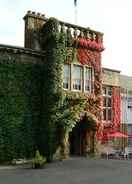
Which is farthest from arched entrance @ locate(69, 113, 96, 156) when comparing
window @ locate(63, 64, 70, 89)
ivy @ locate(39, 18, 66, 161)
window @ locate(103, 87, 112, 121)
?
window @ locate(103, 87, 112, 121)

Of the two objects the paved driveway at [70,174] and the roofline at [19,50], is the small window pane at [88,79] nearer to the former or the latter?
the roofline at [19,50]

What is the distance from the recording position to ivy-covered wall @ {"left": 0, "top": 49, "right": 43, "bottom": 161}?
73.9ft

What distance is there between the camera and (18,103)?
23.2 metres

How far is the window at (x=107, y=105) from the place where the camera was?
31375mm

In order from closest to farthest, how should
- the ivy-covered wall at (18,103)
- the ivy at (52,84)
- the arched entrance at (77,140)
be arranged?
the ivy-covered wall at (18,103)
the ivy at (52,84)
the arched entrance at (77,140)

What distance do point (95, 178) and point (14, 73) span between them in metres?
9.86

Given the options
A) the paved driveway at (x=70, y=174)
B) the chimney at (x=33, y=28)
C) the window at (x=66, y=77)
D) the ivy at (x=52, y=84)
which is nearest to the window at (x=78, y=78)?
the window at (x=66, y=77)

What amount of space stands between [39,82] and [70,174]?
8566 millimetres

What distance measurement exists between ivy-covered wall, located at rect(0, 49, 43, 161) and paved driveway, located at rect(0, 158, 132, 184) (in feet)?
7.99

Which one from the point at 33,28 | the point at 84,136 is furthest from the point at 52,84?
the point at 84,136

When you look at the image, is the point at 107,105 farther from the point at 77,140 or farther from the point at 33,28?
the point at 33,28

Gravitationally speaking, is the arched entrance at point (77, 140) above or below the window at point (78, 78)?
below

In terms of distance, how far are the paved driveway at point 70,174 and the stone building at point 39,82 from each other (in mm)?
3152

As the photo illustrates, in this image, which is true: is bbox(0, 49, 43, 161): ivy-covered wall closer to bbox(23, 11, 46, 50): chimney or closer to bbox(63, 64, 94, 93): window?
bbox(23, 11, 46, 50): chimney
